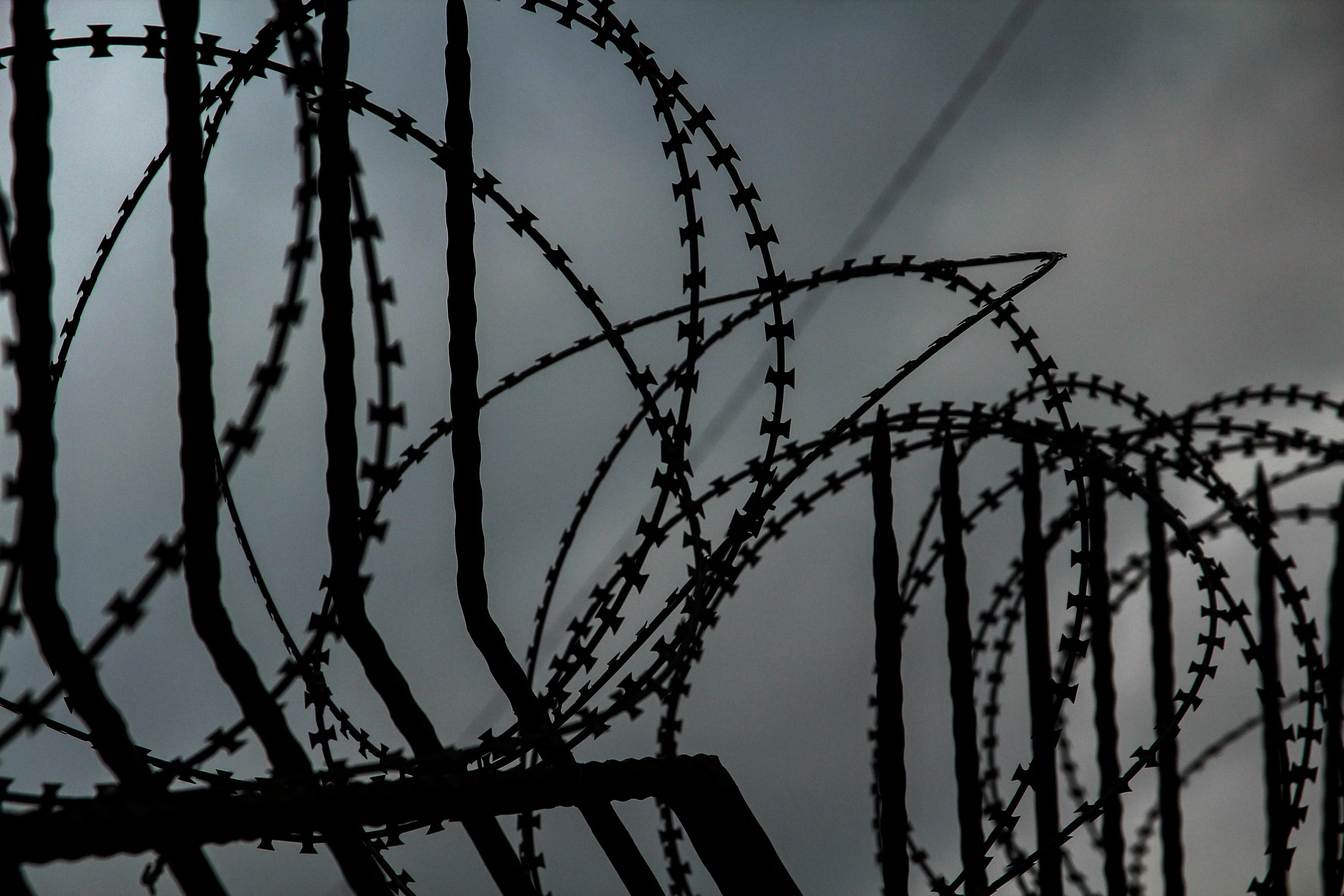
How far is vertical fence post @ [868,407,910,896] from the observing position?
5953 mm

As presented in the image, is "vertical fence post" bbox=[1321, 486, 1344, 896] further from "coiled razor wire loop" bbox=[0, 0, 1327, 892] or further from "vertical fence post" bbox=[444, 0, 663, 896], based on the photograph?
"vertical fence post" bbox=[444, 0, 663, 896]

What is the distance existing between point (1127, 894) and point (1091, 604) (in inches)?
129

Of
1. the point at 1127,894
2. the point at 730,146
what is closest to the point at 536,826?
the point at 730,146

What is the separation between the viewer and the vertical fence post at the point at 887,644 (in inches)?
234

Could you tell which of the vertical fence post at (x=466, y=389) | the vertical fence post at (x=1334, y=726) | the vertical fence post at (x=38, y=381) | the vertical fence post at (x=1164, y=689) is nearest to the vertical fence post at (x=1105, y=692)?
the vertical fence post at (x=1164, y=689)

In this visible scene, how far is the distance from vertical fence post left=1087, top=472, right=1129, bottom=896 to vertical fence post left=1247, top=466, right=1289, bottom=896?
953 millimetres

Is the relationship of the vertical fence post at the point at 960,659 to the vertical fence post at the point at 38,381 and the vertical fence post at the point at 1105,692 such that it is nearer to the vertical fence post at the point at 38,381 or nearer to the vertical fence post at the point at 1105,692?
the vertical fence post at the point at 1105,692

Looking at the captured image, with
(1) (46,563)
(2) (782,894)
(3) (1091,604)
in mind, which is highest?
(3) (1091,604)

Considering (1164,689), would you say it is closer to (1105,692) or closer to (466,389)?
(1105,692)

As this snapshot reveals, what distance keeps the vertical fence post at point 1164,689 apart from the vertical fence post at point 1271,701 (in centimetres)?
60

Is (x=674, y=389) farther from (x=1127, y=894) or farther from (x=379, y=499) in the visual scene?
(x=1127, y=894)

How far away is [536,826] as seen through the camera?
19.7 feet

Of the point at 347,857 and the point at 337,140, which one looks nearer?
the point at 347,857

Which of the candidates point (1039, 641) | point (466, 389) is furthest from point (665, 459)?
point (1039, 641)
